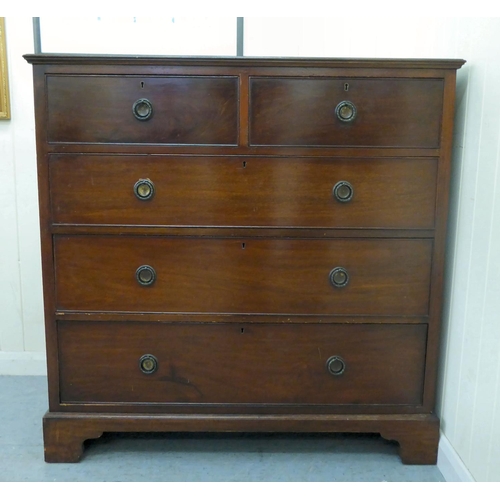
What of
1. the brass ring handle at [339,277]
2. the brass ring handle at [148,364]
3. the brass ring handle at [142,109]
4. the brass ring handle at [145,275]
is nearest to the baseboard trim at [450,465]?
the brass ring handle at [339,277]

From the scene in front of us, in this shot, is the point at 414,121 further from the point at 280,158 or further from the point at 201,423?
the point at 201,423

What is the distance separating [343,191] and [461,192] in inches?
13.6

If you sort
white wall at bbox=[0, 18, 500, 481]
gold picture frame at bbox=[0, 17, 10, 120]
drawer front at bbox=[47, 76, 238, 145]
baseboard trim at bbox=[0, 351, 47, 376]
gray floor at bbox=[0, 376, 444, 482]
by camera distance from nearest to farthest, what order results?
white wall at bbox=[0, 18, 500, 481] < drawer front at bbox=[47, 76, 238, 145] < gray floor at bbox=[0, 376, 444, 482] < gold picture frame at bbox=[0, 17, 10, 120] < baseboard trim at bbox=[0, 351, 47, 376]

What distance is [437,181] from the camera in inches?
57.2

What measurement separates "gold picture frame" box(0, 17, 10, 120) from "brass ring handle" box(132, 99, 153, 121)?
0.88m

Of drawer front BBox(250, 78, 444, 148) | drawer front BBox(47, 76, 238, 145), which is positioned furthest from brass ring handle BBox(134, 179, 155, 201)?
drawer front BBox(250, 78, 444, 148)

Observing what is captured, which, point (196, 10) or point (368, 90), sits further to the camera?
point (196, 10)

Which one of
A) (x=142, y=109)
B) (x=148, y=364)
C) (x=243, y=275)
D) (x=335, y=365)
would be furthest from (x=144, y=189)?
(x=335, y=365)

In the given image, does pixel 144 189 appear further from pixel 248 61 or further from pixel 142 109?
pixel 248 61

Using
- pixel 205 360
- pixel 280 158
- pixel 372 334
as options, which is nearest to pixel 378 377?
pixel 372 334

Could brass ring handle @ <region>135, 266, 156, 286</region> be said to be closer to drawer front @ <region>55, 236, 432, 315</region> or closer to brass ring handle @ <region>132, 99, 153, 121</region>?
drawer front @ <region>55, 236, 432, 315</region>

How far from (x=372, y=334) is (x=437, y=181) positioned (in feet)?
1.60

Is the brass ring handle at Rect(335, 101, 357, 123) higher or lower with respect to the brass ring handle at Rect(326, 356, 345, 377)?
higher

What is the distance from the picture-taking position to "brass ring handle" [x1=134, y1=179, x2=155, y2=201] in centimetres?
144
